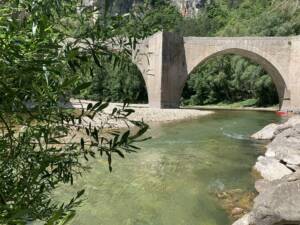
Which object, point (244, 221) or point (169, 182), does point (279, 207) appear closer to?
point (244, 221)

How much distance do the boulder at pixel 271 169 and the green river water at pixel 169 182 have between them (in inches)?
12.1

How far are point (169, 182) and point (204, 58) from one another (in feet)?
53.0

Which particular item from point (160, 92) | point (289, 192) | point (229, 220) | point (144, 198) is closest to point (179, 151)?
point (144, 198)

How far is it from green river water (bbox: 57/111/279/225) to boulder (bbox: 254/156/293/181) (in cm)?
31

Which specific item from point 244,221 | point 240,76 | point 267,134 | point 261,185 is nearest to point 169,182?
point 261,185

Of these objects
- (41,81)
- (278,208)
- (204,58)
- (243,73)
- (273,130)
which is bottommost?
(273,130)

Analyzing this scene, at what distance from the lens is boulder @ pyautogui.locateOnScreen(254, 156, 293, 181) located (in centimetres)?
849

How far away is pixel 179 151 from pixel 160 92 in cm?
1179

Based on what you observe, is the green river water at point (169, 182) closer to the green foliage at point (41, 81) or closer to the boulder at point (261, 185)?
the boulder at point (261, 185)

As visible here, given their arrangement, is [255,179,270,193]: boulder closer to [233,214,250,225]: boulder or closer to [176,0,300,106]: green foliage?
[233,214,250,225]: boulder

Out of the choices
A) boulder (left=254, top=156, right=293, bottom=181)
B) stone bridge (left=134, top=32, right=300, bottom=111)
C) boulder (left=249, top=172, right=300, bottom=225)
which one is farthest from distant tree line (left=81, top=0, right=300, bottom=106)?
boulder (left=249, top=172, right=300, bottom=225)

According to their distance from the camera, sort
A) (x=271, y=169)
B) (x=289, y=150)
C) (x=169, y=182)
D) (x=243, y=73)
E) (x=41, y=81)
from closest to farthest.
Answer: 1. (x=41, y=81)
2. (x=169, y=182)
3. (x=271, y=169)
4. (x=289, y=150)
5. (x=243, y=73)

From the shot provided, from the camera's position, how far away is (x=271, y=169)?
8.88m

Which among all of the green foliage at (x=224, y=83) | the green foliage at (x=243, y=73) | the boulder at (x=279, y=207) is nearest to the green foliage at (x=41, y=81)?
the boulder at (x=279, y=207)
